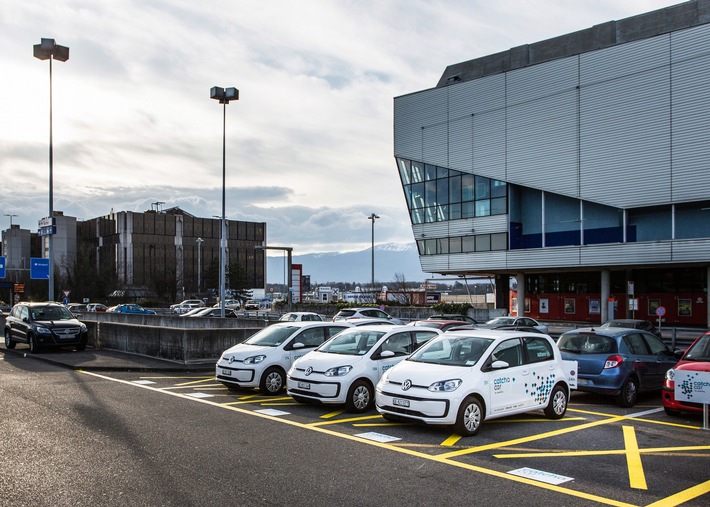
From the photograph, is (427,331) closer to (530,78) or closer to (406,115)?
(530,78)

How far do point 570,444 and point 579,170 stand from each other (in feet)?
125

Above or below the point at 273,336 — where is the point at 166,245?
above

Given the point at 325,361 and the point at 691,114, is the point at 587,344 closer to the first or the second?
the point at 325,361

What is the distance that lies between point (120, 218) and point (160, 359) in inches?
3522

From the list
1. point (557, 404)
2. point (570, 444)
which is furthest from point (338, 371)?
point (570, 444)

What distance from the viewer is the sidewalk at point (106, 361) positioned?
18.1 metres

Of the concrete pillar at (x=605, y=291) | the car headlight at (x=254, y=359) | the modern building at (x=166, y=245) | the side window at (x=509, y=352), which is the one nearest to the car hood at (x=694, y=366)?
the side window at (x=509, y=352)

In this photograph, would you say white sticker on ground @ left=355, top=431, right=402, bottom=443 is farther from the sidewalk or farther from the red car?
the sidewalk

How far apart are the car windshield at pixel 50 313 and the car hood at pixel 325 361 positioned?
1413 cm

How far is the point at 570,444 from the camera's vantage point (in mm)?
9305

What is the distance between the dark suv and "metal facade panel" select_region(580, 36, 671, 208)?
3378 cm

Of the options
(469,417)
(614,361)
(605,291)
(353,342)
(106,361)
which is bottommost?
(106,361)

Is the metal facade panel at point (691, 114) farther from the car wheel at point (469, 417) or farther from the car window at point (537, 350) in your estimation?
the car wheel at point (469, 417)

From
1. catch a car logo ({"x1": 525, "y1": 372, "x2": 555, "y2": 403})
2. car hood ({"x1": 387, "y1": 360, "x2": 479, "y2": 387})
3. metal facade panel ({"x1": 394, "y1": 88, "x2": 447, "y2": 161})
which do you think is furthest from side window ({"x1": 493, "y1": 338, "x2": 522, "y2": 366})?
metal facade panel ({"x1": 394, "y1": 88, "x2": 447, "y2": 161})
